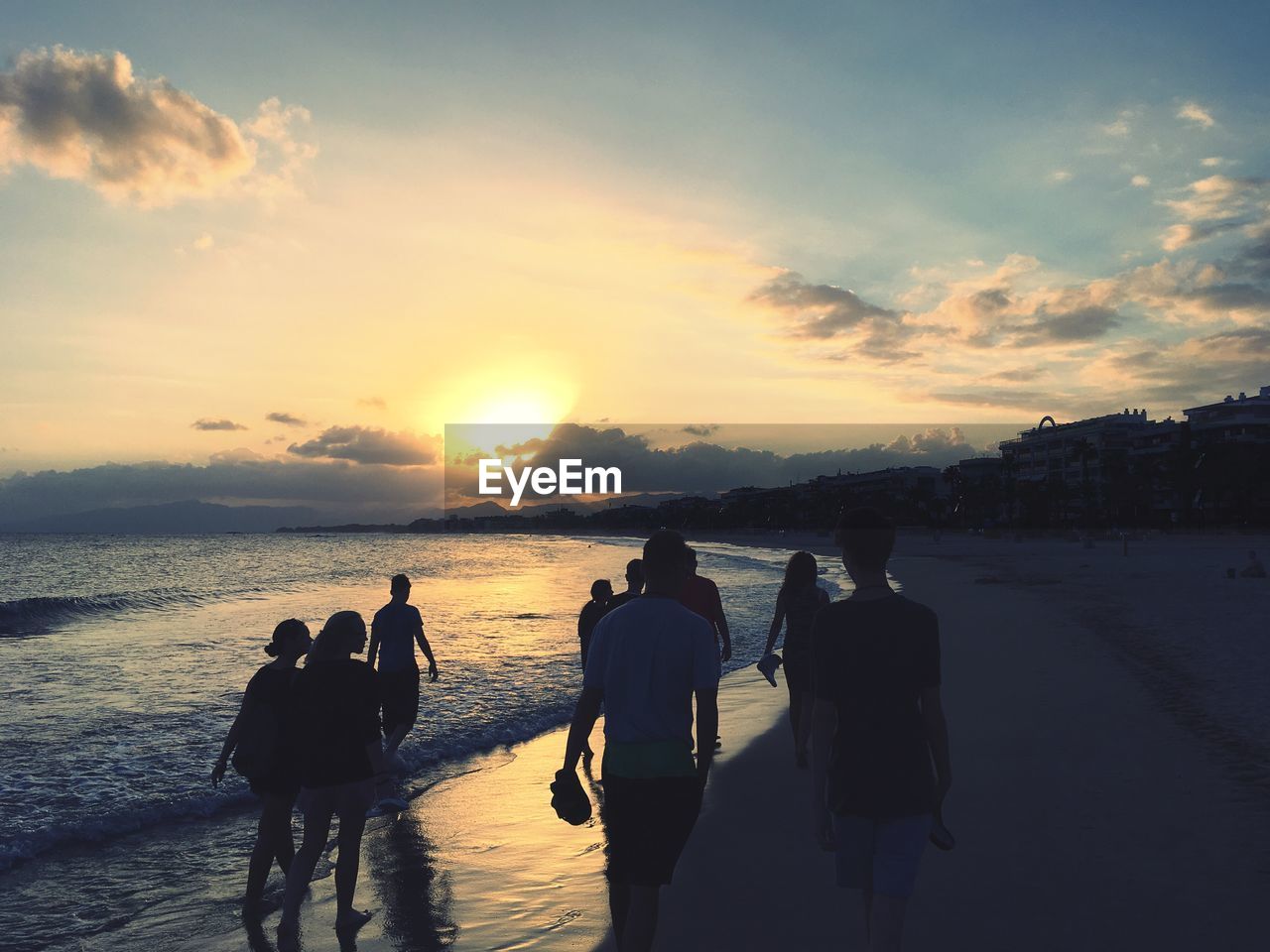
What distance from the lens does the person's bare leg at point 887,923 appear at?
3404 mm

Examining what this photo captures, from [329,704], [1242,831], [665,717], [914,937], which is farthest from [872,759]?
[1242,831]

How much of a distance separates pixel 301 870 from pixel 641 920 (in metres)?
2.49

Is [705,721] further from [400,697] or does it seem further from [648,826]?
[400,697]

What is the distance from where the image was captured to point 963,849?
21.0ft

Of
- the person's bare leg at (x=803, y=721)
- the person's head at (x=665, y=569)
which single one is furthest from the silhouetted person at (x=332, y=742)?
the person's bare leg at (x=803, y=721)

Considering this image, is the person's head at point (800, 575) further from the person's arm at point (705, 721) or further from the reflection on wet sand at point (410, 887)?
the person's arm at point (705, 721)

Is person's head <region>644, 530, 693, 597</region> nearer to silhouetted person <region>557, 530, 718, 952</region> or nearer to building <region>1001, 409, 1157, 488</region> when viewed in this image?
silhouetted person <region>557, 530, 718, 952</region>

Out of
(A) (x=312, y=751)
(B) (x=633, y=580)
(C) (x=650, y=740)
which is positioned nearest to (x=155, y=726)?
(B) (x=633, y=580)

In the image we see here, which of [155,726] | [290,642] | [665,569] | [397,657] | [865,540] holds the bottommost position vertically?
[155,726]

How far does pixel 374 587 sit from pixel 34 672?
3095 cm

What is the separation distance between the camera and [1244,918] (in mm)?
5047

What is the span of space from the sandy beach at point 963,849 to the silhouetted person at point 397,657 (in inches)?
33.8

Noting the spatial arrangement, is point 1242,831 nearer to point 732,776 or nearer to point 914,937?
point 914,937

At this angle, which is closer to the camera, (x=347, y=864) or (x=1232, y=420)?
(x=347, y=864)
